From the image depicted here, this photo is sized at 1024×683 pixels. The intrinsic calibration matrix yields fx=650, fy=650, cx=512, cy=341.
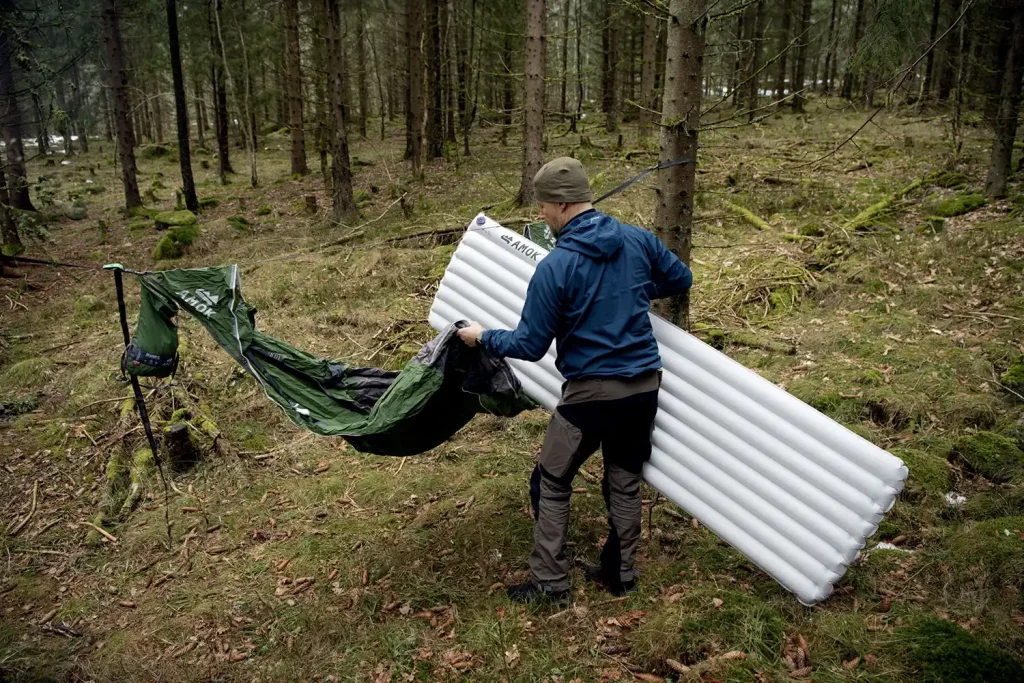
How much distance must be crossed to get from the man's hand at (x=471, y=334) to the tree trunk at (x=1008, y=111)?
767 centimetres

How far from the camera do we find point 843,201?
8562 mm

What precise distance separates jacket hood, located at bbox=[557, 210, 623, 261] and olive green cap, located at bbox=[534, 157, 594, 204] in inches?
4.2

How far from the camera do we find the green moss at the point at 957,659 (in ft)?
7.27

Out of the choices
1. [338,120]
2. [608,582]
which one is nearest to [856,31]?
[338,120]

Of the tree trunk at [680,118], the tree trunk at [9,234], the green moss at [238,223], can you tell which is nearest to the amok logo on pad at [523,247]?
the tree trunk at [680,118]

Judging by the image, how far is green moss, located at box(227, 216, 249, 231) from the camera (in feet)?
36.7

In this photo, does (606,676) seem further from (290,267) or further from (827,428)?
(290,267)

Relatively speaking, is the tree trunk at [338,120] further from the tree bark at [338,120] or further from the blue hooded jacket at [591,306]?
the blue hooded jacket at [591,306]

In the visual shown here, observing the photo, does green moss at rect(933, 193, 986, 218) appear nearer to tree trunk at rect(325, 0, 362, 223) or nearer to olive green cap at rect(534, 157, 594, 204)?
olive green cap at rect(534, 157, 594, 204)

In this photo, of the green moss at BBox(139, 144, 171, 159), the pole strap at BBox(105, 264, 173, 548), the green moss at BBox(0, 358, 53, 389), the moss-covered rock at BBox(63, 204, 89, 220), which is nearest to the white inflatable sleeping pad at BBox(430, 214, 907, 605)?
the pole strap at BBox(105, 264, 173, 548)

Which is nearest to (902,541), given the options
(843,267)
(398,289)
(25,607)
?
(843,267)

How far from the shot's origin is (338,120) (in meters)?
9.85

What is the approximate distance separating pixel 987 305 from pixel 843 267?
4.25ft

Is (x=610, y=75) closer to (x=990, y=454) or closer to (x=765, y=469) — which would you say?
(x=990, y=454)
